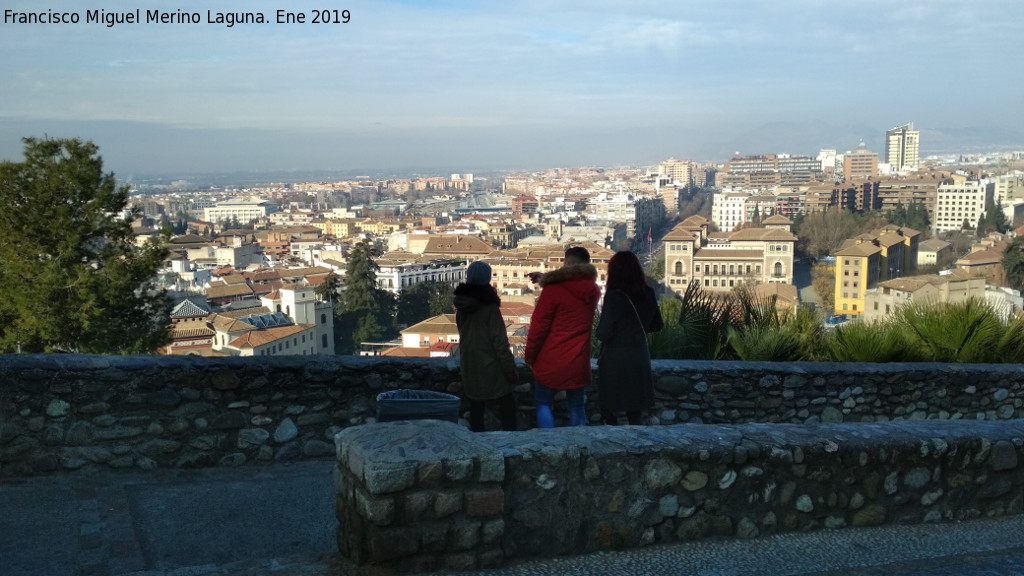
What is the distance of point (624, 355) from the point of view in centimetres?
422

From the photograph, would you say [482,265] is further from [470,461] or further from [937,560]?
[937,560]

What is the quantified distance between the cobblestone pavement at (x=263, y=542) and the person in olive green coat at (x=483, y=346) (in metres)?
0.82

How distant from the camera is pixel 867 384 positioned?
5207mm

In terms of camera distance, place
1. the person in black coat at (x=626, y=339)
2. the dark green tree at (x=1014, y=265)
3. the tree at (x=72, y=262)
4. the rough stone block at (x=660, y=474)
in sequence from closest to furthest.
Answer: the rough stone block at (x=660, y=474)
the person in black coat at (x=626, y=339)
the tree at (x=72, y=262)
the dark green tree at (x=1014, y=265)

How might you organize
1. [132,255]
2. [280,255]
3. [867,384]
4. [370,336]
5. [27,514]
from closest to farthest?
[27,514] < [867,384] < [132,255] < [370,336] < [280,255]

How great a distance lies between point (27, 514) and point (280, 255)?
101 meters

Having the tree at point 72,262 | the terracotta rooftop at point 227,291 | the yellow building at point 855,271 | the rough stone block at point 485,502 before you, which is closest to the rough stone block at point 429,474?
the rough stone block at point 485,502

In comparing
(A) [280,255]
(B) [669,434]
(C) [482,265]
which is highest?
(C) [482,265]

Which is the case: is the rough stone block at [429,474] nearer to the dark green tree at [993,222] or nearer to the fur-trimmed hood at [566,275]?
the fur-trimmed hood at [566,275]

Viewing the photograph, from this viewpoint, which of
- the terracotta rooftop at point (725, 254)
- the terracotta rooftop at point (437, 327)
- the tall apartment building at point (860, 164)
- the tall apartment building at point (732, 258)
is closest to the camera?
the terracotta rooftop at point (437, 327)

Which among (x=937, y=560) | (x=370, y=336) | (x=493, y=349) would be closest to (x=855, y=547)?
(x=937, y=560)

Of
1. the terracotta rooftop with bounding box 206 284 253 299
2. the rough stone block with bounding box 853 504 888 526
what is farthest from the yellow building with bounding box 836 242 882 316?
the rough stone block with bounding box 853 504 888 526

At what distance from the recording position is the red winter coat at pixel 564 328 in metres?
4.09

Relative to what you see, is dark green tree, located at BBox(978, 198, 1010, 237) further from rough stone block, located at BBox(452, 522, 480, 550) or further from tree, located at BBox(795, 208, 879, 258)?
rough stone block, located at BBox(452, 522, 480, 550)
